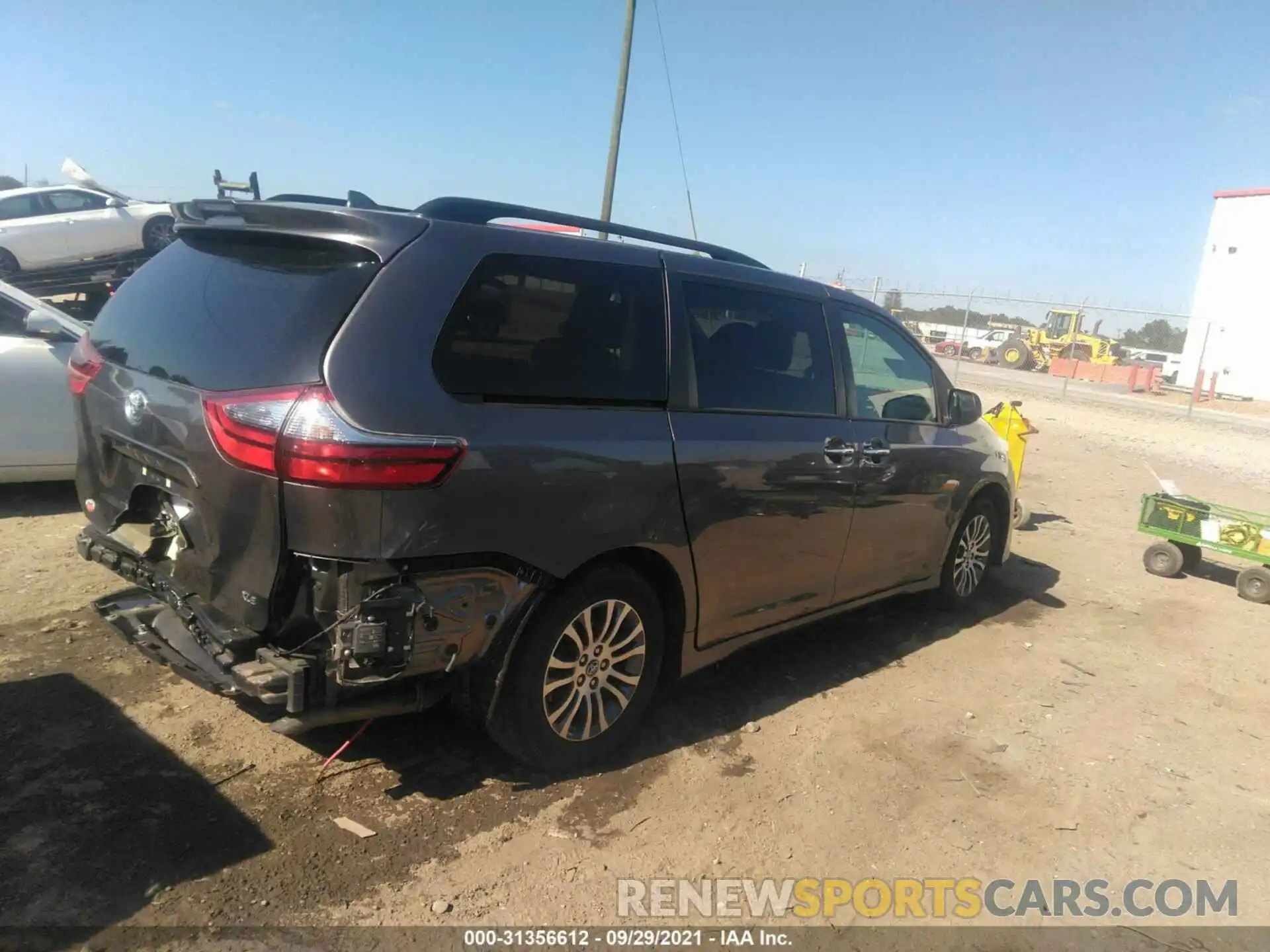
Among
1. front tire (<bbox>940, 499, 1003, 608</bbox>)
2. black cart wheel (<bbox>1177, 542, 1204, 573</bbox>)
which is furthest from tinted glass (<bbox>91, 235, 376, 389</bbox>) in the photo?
black cart wheel (<bbox>1177, 542, 1204, 573</bbox>)

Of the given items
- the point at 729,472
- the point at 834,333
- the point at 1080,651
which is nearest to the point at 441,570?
the point at 729,472

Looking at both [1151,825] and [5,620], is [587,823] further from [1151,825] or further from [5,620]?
[5,620]

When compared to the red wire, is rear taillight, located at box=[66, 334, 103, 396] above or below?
above

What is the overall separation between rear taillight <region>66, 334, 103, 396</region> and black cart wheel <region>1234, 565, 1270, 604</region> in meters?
7.44

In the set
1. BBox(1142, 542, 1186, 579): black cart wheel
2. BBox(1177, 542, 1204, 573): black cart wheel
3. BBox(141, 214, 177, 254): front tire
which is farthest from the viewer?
BBox(141, 214, 177, 254): front tire

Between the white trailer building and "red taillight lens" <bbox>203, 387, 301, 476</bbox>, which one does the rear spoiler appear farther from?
the white trailer building

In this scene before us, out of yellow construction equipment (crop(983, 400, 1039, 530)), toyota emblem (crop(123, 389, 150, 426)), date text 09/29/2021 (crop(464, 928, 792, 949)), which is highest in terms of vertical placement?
toyota emblem (crop(123, 389, 150, 426))

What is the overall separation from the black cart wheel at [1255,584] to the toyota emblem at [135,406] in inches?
285

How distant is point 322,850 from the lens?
275cm

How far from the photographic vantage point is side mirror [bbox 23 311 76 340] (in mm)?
5562

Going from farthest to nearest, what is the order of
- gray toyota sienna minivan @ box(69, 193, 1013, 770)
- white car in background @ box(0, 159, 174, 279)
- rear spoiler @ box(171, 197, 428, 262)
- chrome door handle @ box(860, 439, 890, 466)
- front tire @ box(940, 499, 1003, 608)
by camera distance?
white car in background @ box(0, 159, 174, 279) → front tire @ box(940, 499, 1003, 608) → chrome door handle @ box(860, 439, 890, 466) → rear spoiler @ box(171, 197, 428, 262) → gray toyota sienna minivan @ box(69, 193, 1013, 770)

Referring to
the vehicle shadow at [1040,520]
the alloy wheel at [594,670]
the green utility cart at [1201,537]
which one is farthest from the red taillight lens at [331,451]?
the vehicle shadow at [1040,520]

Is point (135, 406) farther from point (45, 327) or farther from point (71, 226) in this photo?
point (71, 226)

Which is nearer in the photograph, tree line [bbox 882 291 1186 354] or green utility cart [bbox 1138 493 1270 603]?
green utility cart [bbox 1138 493 1270 603]
